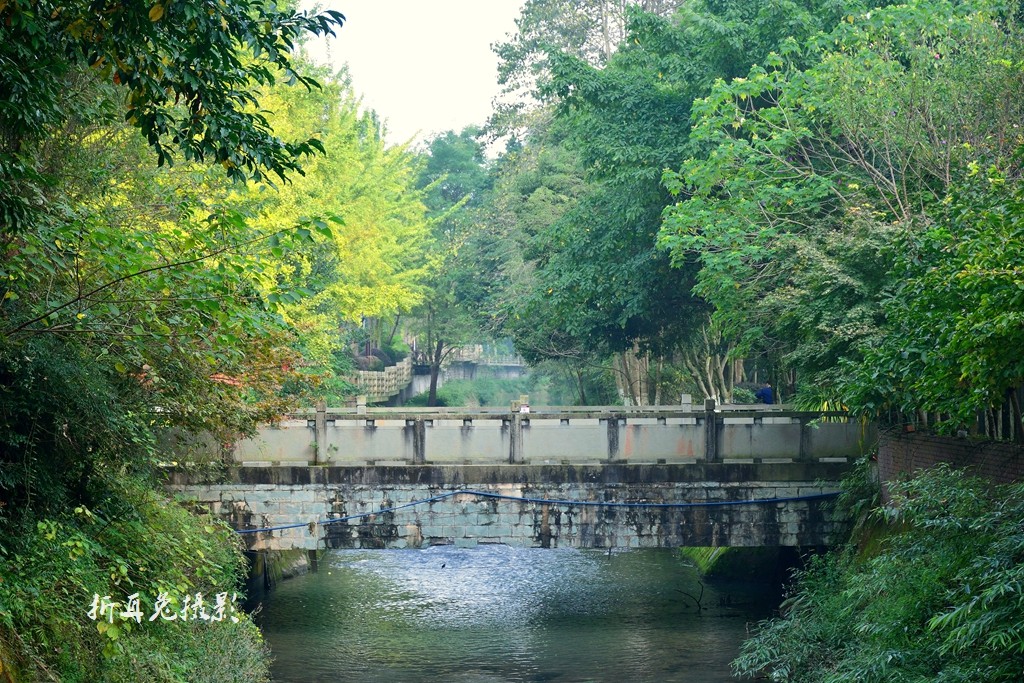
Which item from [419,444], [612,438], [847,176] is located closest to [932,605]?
[612,438]

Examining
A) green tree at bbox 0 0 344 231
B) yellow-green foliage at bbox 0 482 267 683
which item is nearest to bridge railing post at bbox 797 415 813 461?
yellow-green foliage at bbox 0 482 267 683

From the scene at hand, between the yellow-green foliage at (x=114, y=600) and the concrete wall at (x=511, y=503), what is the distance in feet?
9.44

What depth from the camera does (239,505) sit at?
55.8 feet

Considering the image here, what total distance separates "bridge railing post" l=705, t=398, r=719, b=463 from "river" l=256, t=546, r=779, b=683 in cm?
290

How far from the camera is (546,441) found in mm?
17344

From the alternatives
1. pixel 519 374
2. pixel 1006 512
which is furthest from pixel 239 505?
pixel 519 374

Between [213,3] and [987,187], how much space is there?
30.8ft

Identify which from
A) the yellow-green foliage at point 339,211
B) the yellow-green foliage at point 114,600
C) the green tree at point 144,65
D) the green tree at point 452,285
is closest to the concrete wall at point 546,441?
the yellow-green foliage at point 339,211

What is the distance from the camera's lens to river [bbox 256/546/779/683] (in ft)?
51.5

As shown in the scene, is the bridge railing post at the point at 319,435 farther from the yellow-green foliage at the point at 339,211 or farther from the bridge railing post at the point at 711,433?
the bridge railing post at the point at 711,433

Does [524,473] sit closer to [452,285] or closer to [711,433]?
[711,433]

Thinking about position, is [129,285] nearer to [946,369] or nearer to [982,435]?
[946,369]

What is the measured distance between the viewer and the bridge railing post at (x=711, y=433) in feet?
56.3

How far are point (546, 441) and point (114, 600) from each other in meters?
7.98
